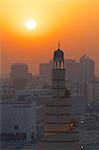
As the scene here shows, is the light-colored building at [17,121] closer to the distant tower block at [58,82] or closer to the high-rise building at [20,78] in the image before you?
the high-rise building at [20,78]

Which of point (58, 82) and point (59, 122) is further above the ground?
point (58, 82)

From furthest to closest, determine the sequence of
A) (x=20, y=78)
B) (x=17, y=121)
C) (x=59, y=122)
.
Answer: (x=20, y=78) < (x=17, y=121) < (x=59, y=122)

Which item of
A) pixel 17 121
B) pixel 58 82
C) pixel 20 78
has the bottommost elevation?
pixel 17 121

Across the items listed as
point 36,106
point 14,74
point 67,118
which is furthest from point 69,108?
point 14,74

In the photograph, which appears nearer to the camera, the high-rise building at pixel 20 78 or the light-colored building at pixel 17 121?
the light-colored building at pixel 17 121

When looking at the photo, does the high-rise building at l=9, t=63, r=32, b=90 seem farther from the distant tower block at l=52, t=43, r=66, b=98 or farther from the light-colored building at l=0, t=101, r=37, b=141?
the distant tower block at l=52, t=43, r=66, b=98

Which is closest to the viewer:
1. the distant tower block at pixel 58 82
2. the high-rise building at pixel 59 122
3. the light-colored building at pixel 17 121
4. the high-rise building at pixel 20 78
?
the high-rise building at pixel 59 122

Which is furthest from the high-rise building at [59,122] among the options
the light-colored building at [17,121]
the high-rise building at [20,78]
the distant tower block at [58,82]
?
the high-rise building at [20,78]

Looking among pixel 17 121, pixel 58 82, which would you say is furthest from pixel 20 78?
pixel 58 82

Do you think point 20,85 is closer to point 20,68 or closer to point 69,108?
point 20,68

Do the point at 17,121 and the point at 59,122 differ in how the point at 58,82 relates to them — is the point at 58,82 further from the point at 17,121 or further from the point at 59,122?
the point at 17,121

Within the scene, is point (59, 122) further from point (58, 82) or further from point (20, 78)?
point (20, 78)

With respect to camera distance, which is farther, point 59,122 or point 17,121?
point 17,121

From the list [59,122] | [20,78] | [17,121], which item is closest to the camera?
[59,122]
